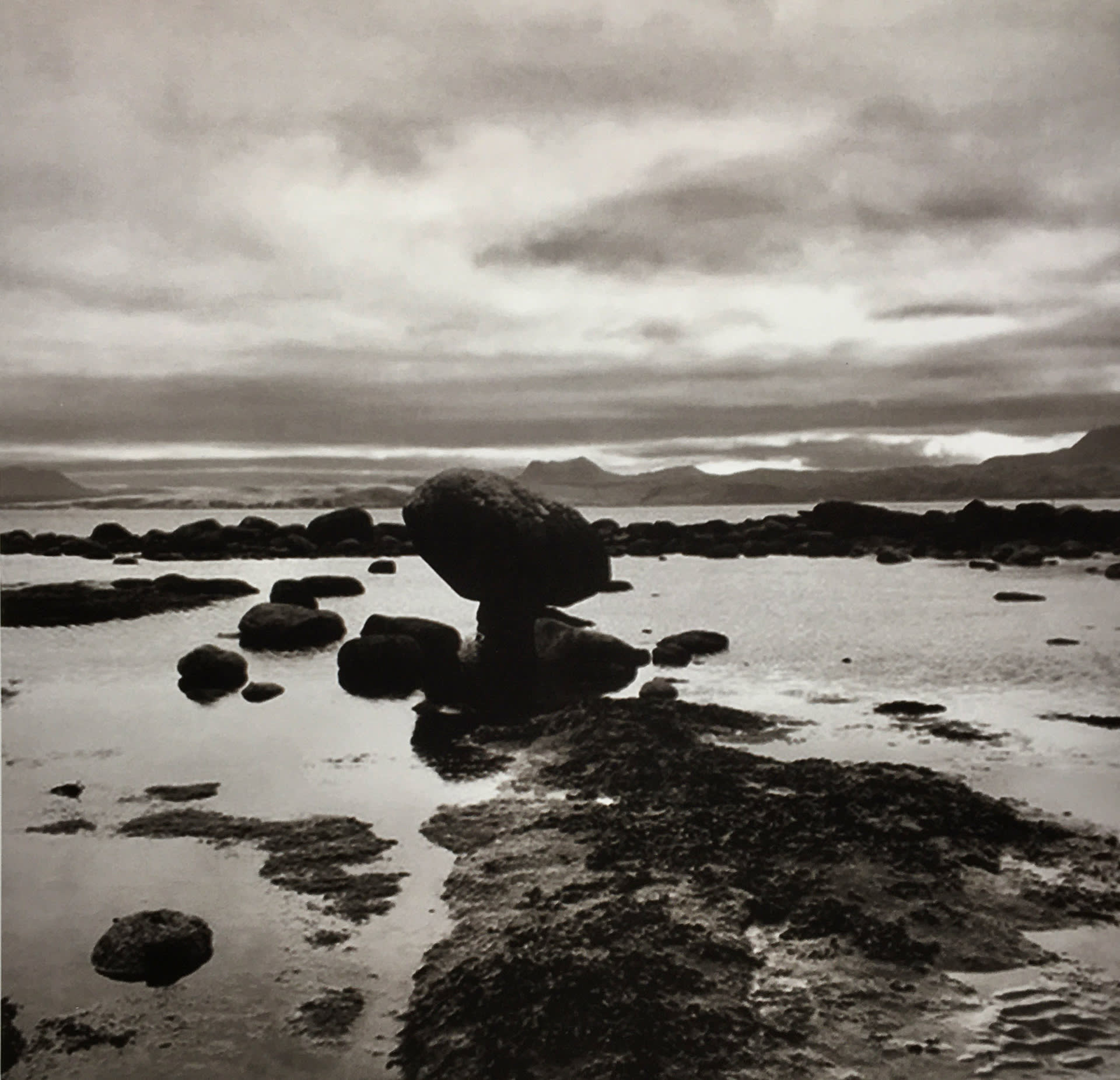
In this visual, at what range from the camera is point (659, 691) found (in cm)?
1392

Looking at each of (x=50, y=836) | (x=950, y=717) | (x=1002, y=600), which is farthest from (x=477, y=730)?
(x=1002, y=600)

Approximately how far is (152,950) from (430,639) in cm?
1109

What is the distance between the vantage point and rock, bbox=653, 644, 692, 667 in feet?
57.5

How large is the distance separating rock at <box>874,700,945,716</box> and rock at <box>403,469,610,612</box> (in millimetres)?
6479

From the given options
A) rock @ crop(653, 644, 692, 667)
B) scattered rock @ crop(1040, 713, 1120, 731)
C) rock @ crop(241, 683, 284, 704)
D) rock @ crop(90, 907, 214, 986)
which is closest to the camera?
rock @ crop(90, 907, 214, 986)

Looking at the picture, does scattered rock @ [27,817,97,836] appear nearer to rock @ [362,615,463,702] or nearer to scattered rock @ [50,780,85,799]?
scattered rock @ [50,780,85,799]

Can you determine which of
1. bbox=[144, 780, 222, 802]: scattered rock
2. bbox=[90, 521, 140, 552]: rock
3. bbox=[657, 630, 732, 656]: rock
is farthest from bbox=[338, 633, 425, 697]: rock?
bbox=[90, 521, 140, 552]: rock

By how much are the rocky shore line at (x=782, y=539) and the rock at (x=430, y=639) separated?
1261 inches

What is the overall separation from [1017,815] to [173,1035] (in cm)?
684

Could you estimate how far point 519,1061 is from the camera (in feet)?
17.1

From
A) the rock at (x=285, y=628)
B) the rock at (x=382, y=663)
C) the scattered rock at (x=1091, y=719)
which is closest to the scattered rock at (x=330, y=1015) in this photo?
the rock at (x=382, y=663)

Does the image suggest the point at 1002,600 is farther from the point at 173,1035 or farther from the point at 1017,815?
the point at 173,1035

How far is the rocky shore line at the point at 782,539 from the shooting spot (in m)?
53.4

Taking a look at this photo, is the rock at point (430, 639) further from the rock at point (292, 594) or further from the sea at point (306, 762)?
the rock at point (292, 594)
